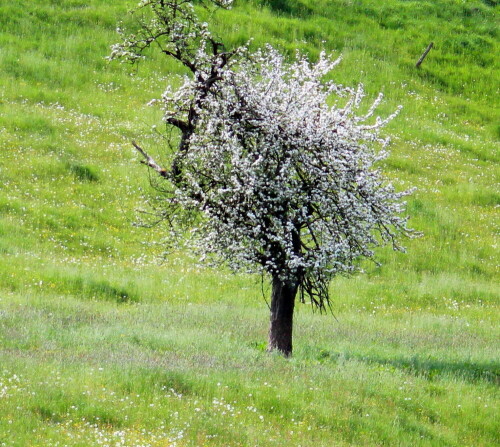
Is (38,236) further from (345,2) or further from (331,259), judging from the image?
(345,2)

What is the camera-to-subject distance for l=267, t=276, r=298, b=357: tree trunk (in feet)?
56.0

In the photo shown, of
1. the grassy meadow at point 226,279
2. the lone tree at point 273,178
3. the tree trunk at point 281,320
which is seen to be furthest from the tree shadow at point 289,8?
the tree trunk at point 281,320

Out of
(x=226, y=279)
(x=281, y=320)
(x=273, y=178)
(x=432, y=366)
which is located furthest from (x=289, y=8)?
(x=432, y=366)

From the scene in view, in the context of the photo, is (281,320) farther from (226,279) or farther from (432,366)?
(226,279)

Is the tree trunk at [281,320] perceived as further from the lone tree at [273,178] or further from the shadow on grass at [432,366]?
the shadow on grass at [432,366]

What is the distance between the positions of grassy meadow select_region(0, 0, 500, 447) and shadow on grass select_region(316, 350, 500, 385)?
74 mm

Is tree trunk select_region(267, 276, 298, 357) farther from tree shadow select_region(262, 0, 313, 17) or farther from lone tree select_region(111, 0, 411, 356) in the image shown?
tree shadow select_region(262, 0, 313, 17)

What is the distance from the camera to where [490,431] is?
14.5m

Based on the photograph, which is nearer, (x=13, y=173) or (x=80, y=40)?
(x=13, y=173)

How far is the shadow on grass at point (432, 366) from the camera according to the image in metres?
16.6

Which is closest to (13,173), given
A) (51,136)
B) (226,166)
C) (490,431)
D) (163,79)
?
(51,136)

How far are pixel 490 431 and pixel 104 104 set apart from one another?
28.6 metres

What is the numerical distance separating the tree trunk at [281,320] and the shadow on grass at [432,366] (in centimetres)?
80

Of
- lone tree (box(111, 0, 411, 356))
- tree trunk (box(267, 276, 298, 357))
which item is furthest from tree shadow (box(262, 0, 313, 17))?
tree trunk (box(267, 276, 298, 357))
